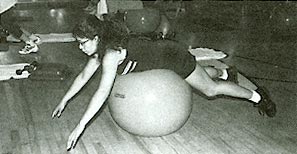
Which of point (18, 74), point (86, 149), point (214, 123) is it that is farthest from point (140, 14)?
point (86, 149)

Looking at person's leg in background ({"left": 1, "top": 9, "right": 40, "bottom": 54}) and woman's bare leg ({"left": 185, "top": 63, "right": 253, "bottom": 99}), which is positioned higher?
woman's bare leg ({"left": 185, "top": 63, "right": 253, "bottom": 99})

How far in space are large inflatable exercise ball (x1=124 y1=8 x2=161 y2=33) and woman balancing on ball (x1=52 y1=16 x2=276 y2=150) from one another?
2.76 meters

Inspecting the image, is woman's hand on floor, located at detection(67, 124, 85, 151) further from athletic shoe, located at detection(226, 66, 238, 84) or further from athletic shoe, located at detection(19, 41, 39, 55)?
athletic shoe, located at detection(19, 41, 39, 55)

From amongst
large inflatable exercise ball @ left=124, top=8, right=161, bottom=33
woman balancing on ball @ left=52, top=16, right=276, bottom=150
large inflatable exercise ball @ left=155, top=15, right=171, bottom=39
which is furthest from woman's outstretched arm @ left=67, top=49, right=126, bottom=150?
large inflatable exercise ball @ left=155, top=15, right=171, bottom=39

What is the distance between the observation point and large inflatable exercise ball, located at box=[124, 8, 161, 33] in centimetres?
575

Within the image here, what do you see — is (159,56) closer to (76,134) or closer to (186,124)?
(186,124)

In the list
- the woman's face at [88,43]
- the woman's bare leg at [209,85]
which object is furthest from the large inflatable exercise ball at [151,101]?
the woman's face at [88,43]

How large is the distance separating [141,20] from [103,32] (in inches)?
125

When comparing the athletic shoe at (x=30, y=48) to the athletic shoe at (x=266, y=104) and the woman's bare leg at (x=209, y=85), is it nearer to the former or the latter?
the woman's bare leg at (x=209, y=85)

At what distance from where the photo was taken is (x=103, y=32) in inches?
106

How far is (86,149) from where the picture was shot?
2859 mm

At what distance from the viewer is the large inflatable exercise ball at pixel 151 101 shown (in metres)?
2.77

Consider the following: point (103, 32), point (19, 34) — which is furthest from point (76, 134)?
point (19, 34)

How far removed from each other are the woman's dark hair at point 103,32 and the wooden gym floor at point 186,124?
2.23ft
